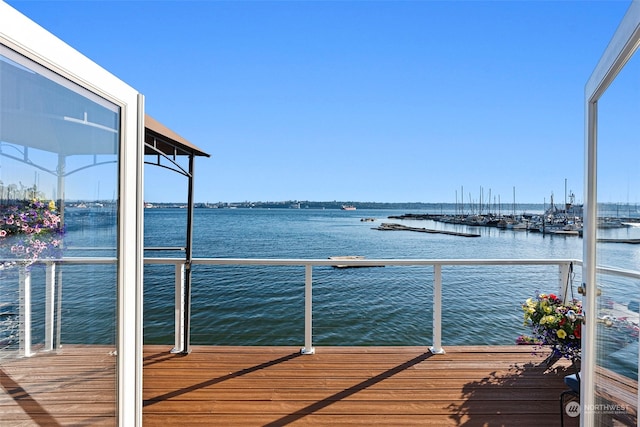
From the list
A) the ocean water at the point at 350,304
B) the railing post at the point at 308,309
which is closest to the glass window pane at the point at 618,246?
the ocean water at the point at 350,304

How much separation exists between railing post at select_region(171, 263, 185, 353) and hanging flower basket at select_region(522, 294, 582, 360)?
2862 millimetres

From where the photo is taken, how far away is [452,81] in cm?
1229

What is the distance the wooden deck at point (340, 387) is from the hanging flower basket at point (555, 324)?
0.25 m

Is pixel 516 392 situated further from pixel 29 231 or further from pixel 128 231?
pixel 29 231

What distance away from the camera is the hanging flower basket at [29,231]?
2.98 ft

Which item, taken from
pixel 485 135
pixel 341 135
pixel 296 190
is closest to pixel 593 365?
pixel 485 135

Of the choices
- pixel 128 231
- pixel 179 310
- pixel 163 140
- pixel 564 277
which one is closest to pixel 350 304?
pixel 564 277

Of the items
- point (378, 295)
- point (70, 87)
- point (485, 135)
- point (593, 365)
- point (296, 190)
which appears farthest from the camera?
point (296, 190)

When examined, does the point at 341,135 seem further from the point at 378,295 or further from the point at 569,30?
the point at 569,30

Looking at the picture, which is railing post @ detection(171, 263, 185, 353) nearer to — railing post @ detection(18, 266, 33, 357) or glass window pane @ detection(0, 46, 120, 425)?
glass window pane @ detection(0, 46, 120, 425)

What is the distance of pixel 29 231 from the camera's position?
1.00 m

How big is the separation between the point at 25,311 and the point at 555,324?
3040 millimetres

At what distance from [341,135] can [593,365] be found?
72.8 ft

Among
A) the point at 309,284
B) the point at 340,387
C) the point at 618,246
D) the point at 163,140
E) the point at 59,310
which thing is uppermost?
the point at 163,140
